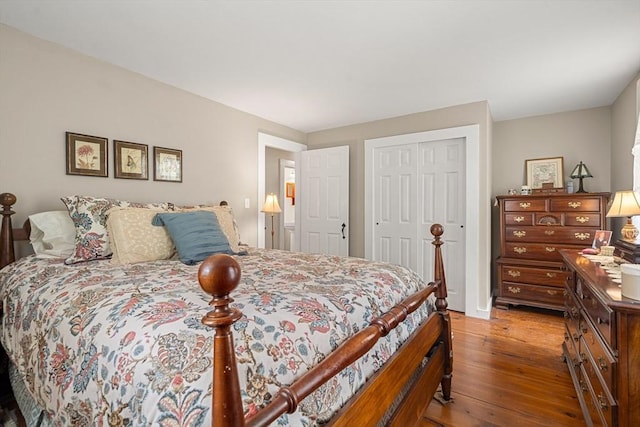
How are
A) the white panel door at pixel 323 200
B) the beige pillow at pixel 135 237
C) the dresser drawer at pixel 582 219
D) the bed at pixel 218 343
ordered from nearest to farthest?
1. the bed at pixel 218 343
2. the beige pillow at pixel 135 237
3. the dresser drawer at pixel 582 219
4. the white panel door at pixel 323 200

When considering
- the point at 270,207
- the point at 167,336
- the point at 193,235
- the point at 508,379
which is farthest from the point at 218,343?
the point at 270,207

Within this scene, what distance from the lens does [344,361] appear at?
90 cm

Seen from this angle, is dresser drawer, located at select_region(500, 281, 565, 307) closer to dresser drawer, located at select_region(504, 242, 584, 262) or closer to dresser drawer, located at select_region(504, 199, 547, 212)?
dresser drawer, located at select_region(504, 242, 584, 262)

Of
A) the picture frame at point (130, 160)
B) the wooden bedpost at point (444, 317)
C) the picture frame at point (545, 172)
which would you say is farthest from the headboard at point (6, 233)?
the picture frame at point (545, 172)

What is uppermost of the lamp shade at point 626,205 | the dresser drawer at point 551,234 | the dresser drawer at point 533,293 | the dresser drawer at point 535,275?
the lamp shade at point 626,205

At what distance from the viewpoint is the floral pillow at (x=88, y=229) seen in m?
1.80

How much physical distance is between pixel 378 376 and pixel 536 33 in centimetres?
232

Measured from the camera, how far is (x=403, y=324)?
144 cm

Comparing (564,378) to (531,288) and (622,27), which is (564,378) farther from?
(622,27)

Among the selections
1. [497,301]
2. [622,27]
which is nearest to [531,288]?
[497,301]

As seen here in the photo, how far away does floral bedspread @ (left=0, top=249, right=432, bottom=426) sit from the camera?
29.8 inches

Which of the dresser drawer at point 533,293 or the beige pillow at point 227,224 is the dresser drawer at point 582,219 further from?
the beige pillow at point 227,224

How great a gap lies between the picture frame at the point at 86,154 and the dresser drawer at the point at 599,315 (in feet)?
10.2

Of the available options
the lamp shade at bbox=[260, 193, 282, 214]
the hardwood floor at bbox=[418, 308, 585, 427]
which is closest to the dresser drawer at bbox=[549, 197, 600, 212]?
the hardwood floor at bbox=[418, 308, 585, 427]
